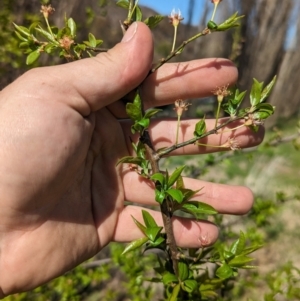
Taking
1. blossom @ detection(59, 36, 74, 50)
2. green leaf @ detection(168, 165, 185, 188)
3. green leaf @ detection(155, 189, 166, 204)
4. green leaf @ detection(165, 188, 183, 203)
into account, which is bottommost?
green leaf @ detection(155, 189, 166, 204)

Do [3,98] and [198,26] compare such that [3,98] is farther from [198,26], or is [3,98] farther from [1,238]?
[198,26]

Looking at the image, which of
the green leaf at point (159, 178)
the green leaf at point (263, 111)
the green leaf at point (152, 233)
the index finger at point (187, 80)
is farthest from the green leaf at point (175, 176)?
the index finger at point (187, 80)

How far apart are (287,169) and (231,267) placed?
378 centimetres

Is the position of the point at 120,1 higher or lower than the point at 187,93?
higher

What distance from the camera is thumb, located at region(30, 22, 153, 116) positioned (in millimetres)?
1111

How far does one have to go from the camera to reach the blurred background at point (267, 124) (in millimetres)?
2049

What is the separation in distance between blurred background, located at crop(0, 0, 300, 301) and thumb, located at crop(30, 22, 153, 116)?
593 millimetres

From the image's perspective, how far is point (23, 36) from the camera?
3.80 feet

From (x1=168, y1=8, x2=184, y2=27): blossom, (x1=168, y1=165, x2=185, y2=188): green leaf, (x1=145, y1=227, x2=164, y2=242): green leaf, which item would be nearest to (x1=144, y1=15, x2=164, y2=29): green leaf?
(x1=168, y1=8, x2=184, y2=27): blossom

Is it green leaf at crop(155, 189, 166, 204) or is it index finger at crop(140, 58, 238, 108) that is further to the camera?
index finger at crop(140, 58, 238, 108)

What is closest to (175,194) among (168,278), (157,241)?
(157,241)

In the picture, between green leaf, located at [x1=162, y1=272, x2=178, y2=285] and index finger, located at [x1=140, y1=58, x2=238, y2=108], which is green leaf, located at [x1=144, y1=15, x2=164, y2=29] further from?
green leaf, located at [x1=162, y1=272, x2=178, y2=285]

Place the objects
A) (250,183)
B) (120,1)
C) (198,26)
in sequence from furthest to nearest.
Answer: (198,26) → (250,183) → (120,1)

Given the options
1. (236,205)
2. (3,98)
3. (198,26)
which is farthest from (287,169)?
(3,98)
